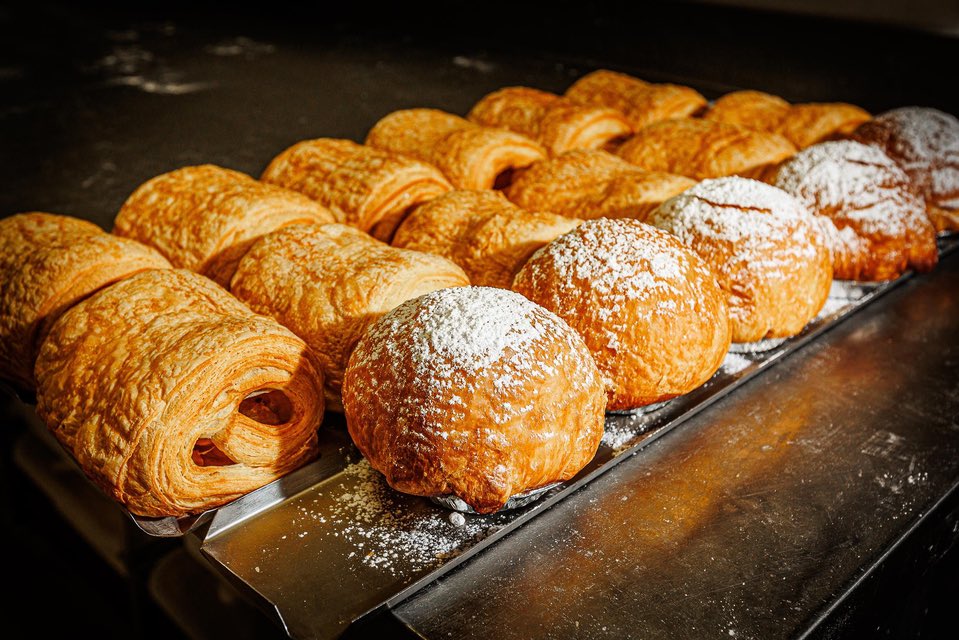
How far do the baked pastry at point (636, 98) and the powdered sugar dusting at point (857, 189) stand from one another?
1.02 metres

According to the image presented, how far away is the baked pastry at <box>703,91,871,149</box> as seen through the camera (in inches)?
121

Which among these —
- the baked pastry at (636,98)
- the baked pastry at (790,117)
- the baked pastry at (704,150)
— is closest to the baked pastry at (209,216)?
the baked pastry at (704,150)

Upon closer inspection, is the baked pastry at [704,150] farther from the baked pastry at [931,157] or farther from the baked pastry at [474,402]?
the baked pastry at [474,402]

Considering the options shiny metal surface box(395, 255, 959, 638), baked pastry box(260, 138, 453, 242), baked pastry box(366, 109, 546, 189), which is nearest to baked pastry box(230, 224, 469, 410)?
baked pastry box(260, 138, 453, 242)

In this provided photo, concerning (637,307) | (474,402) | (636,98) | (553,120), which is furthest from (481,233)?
(636,98)

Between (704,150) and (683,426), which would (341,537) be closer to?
(683,426)

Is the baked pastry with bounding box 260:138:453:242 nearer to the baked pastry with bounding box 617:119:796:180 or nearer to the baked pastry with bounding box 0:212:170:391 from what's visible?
the baked pastry with bounding box 0:212:170:391

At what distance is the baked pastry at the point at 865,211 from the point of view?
2197 millimetres

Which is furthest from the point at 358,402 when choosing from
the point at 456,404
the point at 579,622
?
the point at 579,622

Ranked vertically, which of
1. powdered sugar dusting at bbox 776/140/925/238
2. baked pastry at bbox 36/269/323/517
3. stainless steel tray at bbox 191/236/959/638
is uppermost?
powdered sugar dusting at bbox 776/140/925/238

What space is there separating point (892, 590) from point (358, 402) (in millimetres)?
1056

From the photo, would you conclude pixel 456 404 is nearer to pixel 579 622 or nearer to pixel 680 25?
pixel 579 622

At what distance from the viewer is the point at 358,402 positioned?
4.56ft

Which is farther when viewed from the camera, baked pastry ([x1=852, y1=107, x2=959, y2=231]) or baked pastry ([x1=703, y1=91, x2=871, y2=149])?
baked pastry ([x1=703, y1=91, x2=871, y2=149])
